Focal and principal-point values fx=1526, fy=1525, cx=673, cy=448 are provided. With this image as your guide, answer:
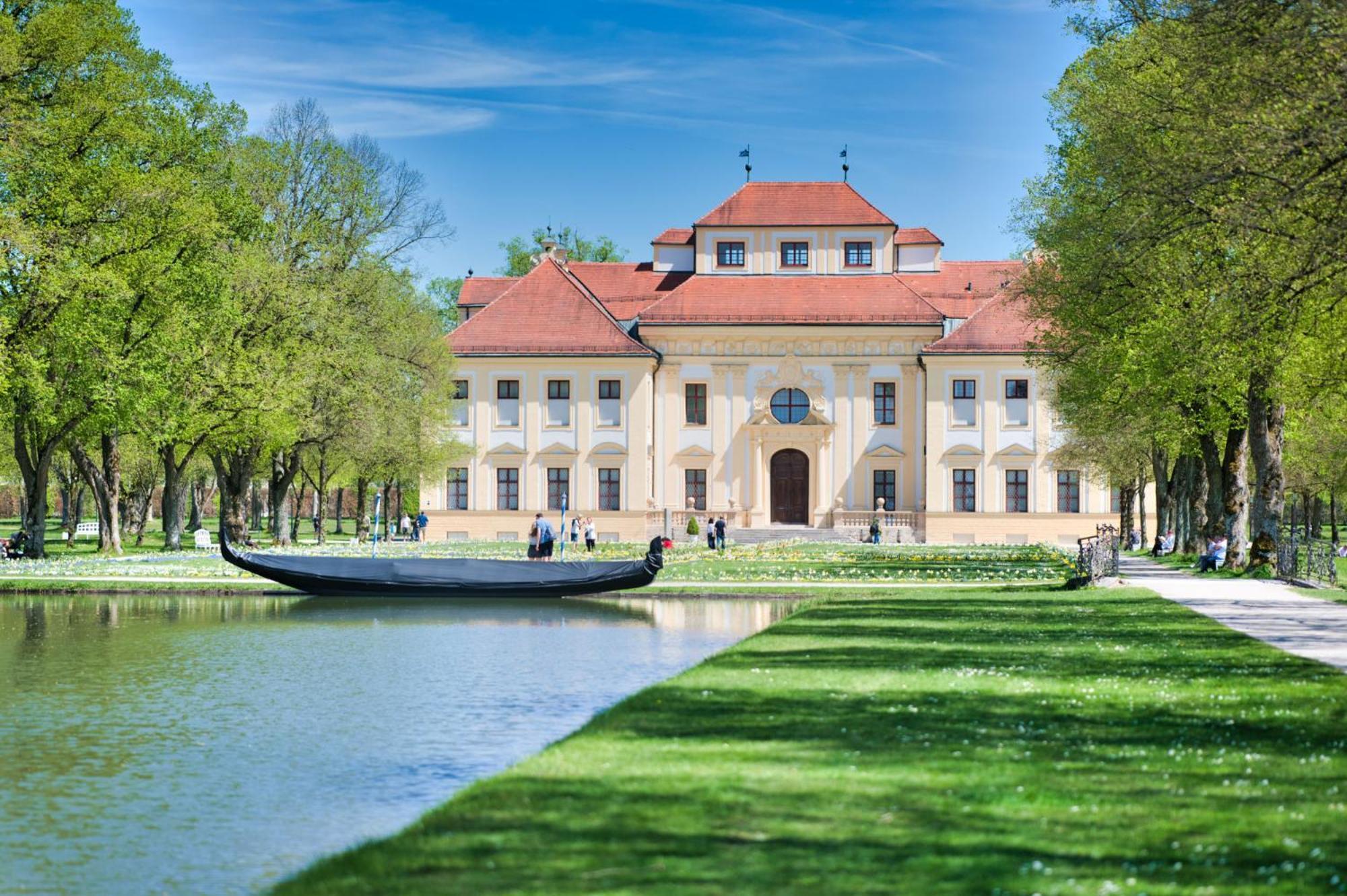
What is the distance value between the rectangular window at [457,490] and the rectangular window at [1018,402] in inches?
995

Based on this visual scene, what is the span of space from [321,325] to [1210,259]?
32748mm

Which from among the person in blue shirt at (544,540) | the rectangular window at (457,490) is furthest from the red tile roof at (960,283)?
the person in blue shirt at (544,540)

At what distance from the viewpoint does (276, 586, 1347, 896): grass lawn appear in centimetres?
727

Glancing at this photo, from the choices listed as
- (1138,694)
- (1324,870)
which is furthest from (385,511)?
(1324,870)

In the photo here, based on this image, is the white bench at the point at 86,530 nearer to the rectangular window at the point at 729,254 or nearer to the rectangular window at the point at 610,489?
the rectangular window at the point at 610,489

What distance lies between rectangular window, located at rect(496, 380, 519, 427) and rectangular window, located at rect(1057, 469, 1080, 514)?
25.2 metres

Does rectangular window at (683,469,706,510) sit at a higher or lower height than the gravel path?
higher

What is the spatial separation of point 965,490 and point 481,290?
2909cm

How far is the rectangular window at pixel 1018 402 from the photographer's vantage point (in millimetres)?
69875

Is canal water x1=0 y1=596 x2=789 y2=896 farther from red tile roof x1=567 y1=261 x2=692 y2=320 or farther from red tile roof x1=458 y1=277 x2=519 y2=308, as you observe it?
red tile roof x1=458 y1=277 x2=519 y2=308

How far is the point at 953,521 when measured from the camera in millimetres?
69250

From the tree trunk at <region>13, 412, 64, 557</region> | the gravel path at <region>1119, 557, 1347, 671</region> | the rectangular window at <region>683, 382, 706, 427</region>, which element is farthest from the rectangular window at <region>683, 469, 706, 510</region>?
the gravel path at <region>1119, 557, 1347, 671</region>

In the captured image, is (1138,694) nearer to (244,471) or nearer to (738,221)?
(244,471)

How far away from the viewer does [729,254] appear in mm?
74250
